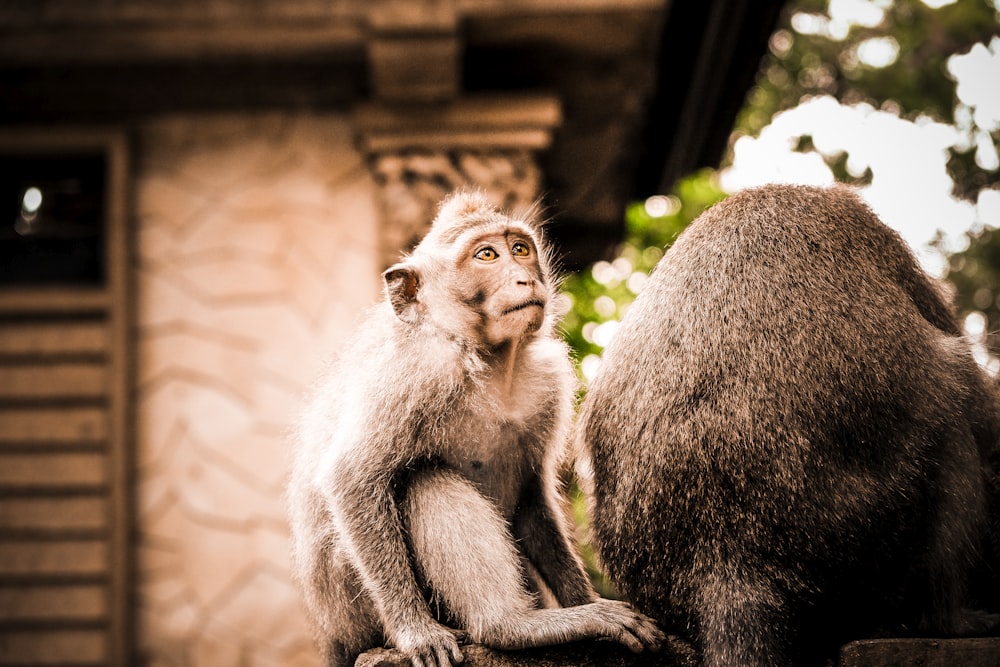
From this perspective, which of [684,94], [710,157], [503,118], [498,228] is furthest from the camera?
[710,157]

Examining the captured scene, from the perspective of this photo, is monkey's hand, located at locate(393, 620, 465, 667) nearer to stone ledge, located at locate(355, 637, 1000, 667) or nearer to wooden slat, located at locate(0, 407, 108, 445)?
stone ledge, located at locate(355, 637, 1000, 667)

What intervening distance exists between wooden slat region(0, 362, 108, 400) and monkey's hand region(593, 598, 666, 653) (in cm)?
369

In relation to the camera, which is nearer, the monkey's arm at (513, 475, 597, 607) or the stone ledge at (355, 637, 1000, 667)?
the stone ledge at (355, 637, 1000, 667)

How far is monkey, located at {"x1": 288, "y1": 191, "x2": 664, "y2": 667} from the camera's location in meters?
1.85

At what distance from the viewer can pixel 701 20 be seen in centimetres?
475

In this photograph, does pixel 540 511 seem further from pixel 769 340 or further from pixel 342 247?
pixel 342 247

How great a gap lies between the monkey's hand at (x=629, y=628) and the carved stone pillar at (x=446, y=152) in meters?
2.82

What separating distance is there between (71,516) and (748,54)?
386 cm

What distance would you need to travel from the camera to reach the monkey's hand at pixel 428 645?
1777 millimetres

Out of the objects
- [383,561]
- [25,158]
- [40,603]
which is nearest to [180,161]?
[25,158]

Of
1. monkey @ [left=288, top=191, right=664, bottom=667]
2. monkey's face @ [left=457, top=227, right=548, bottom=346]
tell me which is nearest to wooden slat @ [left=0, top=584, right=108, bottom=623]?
monkey @ [left=288, top=191, right=664, bottom=667]

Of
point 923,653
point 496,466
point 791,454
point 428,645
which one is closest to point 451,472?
point 496,466

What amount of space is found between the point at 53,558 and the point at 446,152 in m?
2.65

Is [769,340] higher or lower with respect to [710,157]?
lower
